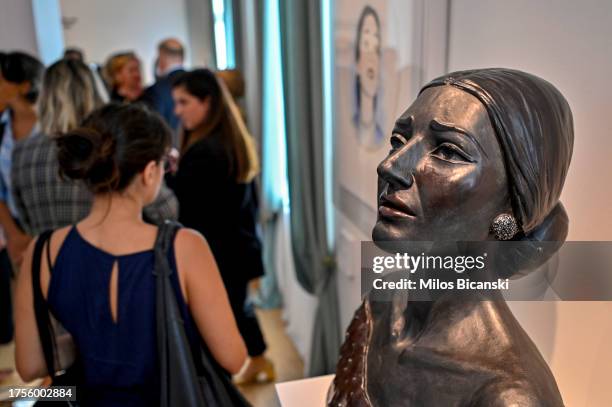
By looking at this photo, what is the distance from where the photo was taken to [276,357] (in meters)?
3.50

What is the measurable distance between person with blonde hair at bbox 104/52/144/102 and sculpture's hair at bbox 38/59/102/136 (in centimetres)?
166

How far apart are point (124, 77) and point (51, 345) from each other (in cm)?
303

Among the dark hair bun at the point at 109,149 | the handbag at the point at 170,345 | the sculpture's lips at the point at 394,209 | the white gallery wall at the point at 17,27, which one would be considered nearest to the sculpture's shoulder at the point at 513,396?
the sculpture's lips at the point at 394,209

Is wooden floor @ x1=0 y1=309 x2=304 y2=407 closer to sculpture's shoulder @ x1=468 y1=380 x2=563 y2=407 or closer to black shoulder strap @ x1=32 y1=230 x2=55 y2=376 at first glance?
black shoulder strap @ x1=32 y1=230 x2=55 y2=376

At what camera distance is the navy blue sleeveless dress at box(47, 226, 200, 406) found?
143 cm

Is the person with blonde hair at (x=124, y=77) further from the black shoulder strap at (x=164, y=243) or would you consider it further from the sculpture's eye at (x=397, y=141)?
the sculpture's eye at (x=397, y=141)

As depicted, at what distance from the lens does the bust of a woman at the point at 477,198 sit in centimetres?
84

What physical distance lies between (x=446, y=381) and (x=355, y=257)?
1.52 meters

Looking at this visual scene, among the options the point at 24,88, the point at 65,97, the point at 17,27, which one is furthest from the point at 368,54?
the point at 17,27

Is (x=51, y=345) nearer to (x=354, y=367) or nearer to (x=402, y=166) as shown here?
(x=354, y=367)

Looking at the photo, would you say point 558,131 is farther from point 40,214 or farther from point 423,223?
point 40,214

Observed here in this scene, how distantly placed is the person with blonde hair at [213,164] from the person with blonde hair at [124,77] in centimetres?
159

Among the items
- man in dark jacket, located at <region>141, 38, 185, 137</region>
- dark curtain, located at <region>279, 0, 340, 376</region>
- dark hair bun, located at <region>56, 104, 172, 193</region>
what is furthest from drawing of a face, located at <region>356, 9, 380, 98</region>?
man in dark jacket, located at <region>141, 38, 185, 137</region>

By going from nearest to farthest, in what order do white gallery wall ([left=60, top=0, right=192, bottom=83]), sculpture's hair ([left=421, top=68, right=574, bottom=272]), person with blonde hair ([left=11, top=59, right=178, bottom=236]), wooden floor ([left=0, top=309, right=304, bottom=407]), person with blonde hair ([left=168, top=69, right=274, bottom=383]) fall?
sculpture's hair ([left=421, top=68, right=574, bottom=272])
person with blonde hair ([left=11, top=59, right=178, bottom=236])
person with blonde hair ([left=168, top=69, right=274, bottom=383])
wooden floor ([left=0, top=309, right=304, bottom=407])
white gallery wall ([left=60, top=0, right=192, bottom=83])
